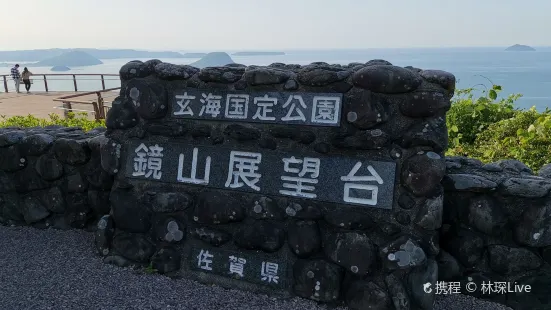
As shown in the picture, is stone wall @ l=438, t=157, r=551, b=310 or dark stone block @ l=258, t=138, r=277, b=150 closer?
stone wall @ l=438, t=157, r=551, b=310

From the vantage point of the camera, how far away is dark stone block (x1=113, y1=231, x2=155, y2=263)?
11.6 feet

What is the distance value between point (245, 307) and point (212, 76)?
163cm

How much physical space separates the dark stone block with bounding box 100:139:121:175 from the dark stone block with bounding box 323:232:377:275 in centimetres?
179

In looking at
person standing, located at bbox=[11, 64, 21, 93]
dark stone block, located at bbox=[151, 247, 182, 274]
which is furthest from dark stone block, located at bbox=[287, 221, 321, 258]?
person standing, located at bbox=[11, 64, 21, 93]

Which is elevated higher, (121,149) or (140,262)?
(121,149)

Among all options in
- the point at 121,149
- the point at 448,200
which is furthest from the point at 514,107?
the point at 121,149

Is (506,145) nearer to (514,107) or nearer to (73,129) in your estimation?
(514,107)

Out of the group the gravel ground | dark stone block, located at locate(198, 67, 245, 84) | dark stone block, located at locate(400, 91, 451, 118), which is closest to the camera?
dark stone block, located at locate(400, 91, 451, 118)

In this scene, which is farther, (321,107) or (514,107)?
(514,107)

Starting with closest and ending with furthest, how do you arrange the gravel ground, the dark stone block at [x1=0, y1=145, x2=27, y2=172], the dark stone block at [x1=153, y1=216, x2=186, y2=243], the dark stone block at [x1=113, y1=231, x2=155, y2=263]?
1. the gravel ground
2. the dark stone block at [x1=153, y1=216, x2=186, y2=243]
3. the dark stone block at [x1=113, y1=231, x2=155, y2=263]
4. the dark stone block at [x1=0, y1=145, x2=27, y2=172]

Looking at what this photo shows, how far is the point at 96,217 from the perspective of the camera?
424cm

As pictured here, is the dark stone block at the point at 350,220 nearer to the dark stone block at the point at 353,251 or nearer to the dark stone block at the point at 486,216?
the dark stone block at the point at 353,251

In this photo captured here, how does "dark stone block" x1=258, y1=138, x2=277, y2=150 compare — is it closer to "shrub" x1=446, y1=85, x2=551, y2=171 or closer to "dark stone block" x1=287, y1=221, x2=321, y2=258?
"dark stone block" x1=287, y1=221, x2=321, y2=258

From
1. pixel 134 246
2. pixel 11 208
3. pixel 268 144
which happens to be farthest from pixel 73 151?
pixel 268 144
